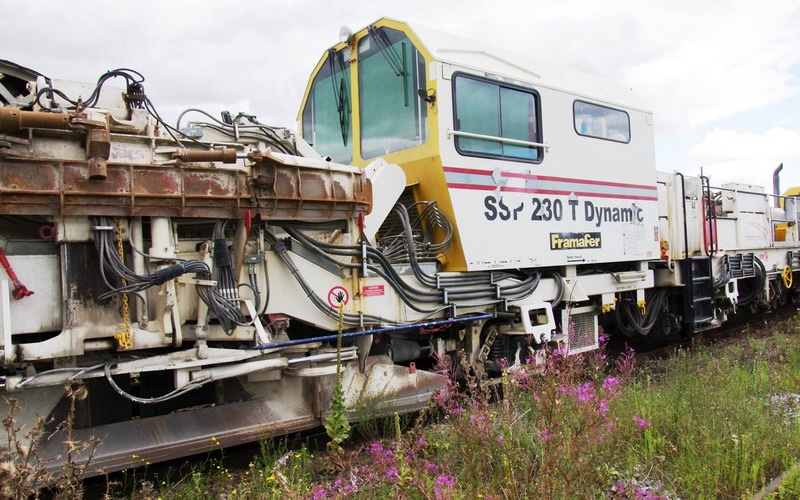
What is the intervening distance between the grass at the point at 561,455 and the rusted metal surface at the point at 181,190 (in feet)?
5.44

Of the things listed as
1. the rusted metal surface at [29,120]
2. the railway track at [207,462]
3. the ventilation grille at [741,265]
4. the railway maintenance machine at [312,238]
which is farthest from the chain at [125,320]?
the ventilation grille at [741,265]

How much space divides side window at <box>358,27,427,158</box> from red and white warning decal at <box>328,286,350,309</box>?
5.34ft

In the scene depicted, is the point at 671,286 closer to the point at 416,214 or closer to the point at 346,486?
the point at 416,214

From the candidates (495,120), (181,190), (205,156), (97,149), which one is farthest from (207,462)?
(495,120)

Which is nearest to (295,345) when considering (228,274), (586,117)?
(228,274)

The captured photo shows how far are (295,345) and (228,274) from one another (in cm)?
76

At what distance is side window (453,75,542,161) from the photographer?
555cm

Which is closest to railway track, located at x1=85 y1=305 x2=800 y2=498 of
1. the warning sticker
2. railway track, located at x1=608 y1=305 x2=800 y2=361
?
railway track, located at x1=608 y1=305 x2=800 y2=361

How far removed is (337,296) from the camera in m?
4.75

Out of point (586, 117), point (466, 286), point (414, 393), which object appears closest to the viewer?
point (414, 393)

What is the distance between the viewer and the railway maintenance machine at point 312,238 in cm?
368

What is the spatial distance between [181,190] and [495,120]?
10.3 feet

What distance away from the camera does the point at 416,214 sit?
5.68 meters

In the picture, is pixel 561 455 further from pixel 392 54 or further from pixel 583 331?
pixel 392 54
